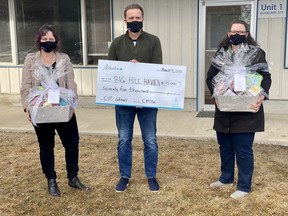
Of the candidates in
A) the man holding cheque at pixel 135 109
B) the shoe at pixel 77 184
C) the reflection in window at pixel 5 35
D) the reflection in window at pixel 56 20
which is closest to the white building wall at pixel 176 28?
the reflection in window at pixel 56 20

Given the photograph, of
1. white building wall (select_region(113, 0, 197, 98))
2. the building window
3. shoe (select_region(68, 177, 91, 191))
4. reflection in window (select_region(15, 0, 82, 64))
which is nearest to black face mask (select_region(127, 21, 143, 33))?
shoe (select_region(68, 177, 91, 191))

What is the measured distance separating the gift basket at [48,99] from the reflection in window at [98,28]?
15.3 feet

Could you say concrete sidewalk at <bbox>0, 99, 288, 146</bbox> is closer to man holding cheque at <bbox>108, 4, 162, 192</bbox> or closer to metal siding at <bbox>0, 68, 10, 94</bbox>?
metal siding at <bbox>0, 68, 10, 94</bbox>

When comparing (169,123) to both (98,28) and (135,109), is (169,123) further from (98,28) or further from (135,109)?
(135,109)

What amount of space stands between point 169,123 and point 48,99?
3.64 metres

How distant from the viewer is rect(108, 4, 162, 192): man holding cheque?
380 cm

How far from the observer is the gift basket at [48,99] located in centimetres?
367

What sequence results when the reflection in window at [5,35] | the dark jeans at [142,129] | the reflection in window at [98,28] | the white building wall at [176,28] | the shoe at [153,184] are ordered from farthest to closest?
the reflection in window at [5,35], the reflection in window at [98,28], the white building wall at [176,28], the shoe at [153,184], the dark jeans at [142,129]

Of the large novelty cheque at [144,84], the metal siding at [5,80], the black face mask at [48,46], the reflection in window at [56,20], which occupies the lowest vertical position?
the metal siding at [5,80]

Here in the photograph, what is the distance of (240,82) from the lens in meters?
3.60

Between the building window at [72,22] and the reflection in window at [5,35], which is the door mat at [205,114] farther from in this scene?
the reflection in window at [5,35]

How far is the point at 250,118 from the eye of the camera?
3.71 m

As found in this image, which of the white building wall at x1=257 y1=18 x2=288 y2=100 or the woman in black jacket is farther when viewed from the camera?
the white building wall at x1=257 y1=18 x2=288 y2=100

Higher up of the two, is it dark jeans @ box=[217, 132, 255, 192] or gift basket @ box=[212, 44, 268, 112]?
gift basket @ box=[212, 44, 268, 112]
